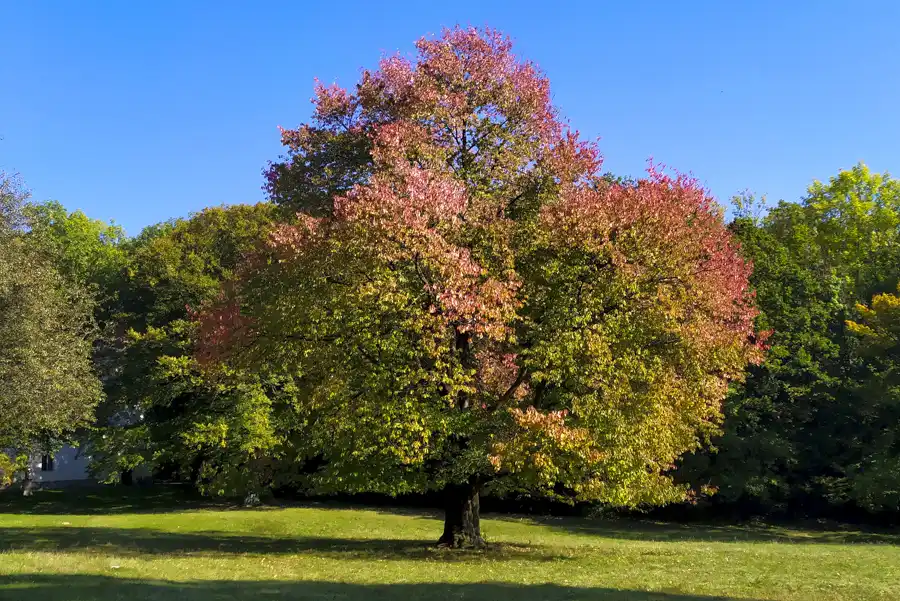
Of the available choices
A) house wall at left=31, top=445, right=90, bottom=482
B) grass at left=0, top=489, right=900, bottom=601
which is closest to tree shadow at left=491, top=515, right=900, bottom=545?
grass at left=0, top=489, right=900, bottom=601

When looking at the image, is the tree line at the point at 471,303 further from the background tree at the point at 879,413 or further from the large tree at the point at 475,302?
the background tree at the point at 879,413

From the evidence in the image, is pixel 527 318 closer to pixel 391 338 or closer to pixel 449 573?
pixel 391 338

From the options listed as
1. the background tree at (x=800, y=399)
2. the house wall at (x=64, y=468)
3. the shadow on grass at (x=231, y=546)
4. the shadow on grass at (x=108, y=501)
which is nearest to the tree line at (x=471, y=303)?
the shadow on grass at (x=231, y=546)

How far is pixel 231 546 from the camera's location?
27.0 metres

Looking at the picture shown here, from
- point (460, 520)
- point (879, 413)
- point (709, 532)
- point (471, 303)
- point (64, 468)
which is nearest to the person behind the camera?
point (471, 303)

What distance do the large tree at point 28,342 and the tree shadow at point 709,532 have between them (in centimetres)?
2348

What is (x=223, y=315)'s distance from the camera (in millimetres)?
25266

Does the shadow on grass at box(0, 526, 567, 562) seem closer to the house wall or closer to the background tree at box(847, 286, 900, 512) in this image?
the background tree at box(847, 286, 900, 512)

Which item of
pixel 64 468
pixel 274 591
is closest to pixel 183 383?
pixel 274 591

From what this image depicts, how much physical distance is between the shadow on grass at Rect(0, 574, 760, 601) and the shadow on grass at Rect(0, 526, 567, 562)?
5861mm

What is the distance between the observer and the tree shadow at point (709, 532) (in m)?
34.5

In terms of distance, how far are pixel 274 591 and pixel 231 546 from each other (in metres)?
12.5

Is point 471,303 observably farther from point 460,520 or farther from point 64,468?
point 64,468

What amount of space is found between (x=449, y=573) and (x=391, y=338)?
6.23 m
